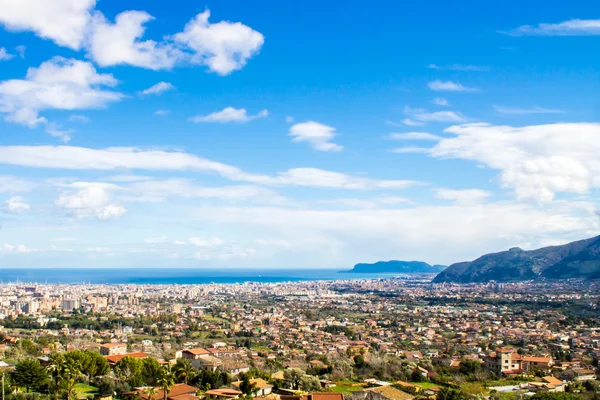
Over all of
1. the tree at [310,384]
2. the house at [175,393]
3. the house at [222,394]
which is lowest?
the tree at [310,384]

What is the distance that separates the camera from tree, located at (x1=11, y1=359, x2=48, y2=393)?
2505 centimetres

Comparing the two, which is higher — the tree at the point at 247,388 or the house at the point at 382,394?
the tree at the point at 247,388

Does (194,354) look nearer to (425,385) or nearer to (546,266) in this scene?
(425,385)

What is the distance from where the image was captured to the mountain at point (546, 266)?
15588 cm

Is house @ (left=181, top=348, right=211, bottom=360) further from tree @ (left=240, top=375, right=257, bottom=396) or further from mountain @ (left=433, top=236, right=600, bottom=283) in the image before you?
mountain @ (left=433, top=236, right=600, bottom=283)

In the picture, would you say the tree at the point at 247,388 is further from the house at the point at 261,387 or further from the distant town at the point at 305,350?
the house at the point at 261,387

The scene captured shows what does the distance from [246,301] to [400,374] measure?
76.5 metres

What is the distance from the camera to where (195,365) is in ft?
121

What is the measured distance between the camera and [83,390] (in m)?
27.9

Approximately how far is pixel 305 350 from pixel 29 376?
2533 centimetres

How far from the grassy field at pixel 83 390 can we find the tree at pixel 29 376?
5.17ft

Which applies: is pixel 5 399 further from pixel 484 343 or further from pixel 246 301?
pixel 246 301

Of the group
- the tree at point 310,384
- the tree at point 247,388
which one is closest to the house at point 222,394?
the tree at point 247,388

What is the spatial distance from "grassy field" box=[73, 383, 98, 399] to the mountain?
447ft
